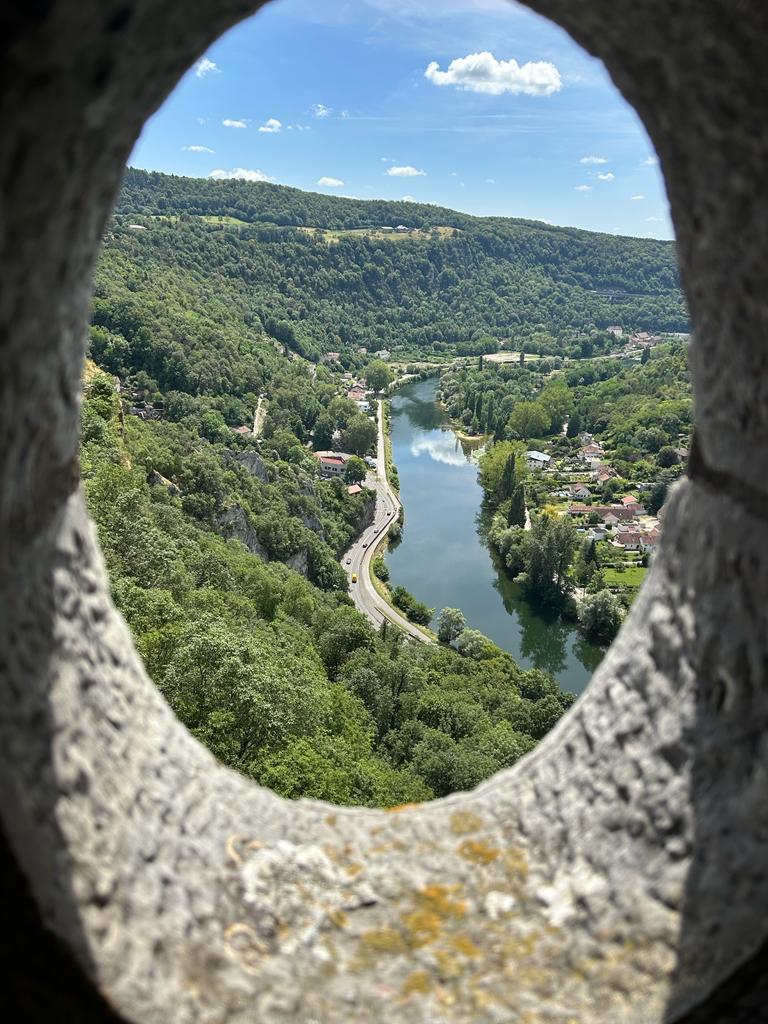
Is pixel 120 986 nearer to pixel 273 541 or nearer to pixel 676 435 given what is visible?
pixel 273 541

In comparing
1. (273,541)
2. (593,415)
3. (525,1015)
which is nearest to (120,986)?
(525,1015)

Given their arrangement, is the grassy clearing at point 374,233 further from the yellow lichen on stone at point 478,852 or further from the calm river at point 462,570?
the yellow lichen on stone at point 478,852

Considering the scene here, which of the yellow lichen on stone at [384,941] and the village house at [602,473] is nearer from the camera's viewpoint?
the yellow lichen on stone at [384,941]

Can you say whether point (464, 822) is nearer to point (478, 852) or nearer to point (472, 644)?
point (478, 852)

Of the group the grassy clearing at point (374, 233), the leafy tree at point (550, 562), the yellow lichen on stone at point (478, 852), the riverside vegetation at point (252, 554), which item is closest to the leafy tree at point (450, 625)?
the riverside vegetation at point (252, 554)

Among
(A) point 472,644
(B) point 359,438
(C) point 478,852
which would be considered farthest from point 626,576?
(C) point 478,852

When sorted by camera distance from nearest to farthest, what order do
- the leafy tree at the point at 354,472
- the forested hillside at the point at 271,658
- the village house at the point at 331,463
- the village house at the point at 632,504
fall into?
1. the forested hillside at the point at 271,658
2. the village house at the point at 632,504
3. the leafy tree at the point at 354,472
4. the village house at the point at 331,463
